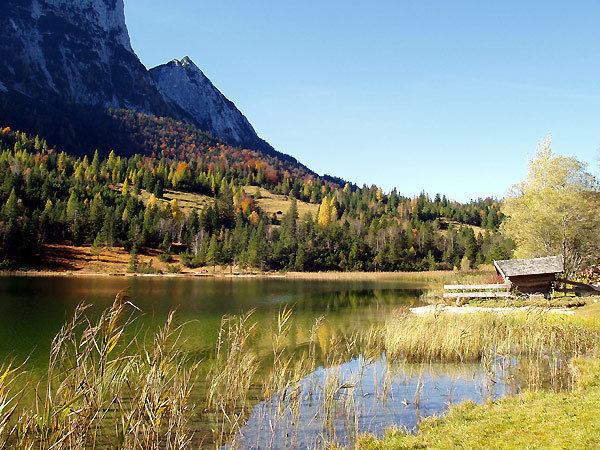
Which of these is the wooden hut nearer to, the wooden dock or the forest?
the wooden dock

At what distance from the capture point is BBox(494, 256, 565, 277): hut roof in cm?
3500

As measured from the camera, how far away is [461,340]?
799 inches

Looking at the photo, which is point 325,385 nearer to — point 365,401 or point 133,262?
point 365,401

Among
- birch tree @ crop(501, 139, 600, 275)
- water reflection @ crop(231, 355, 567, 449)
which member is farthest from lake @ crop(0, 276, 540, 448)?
birch tree @ crop(501, 139, 600, 275)

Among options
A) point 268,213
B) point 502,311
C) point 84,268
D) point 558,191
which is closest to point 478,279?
point 558,191

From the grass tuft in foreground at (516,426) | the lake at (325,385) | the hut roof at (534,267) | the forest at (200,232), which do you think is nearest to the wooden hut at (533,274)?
the hut roof at (534,267)

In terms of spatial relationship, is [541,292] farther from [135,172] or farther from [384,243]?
[135,172]

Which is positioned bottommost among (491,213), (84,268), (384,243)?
(84,268)

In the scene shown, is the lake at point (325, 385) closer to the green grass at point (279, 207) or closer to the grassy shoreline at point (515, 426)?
the grassy shoreline at point (515, 426)

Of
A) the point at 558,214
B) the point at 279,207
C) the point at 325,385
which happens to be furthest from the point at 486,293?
the point at 279,207

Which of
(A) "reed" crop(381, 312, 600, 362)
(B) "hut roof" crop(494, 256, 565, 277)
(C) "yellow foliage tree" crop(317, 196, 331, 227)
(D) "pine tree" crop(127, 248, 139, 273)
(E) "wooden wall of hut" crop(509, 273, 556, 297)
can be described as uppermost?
(C) "yellow foliage tree" crop(317, 196, 331, 227)

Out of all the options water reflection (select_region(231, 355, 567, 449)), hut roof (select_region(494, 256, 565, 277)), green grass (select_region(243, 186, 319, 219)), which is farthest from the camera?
green grass (select_region(243, 186, 319, 219))

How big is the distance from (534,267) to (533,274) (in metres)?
0.62

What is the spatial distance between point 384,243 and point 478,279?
82.9 meters
